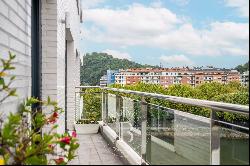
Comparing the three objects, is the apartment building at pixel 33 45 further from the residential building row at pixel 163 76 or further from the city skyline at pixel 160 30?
the residential building row at pixel 163 76

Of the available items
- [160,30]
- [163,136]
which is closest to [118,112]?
[163,136]

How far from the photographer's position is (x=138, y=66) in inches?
5007

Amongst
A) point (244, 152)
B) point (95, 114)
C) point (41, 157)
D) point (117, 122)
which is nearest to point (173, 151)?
point (244, 152)

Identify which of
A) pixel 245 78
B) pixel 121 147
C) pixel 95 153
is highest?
pixel 245 78

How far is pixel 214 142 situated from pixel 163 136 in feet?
4.27

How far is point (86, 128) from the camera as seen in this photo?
362 inches

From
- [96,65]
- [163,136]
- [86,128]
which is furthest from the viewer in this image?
[96,65]

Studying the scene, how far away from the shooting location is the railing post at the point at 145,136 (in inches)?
179

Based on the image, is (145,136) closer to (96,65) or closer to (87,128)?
(87,128)

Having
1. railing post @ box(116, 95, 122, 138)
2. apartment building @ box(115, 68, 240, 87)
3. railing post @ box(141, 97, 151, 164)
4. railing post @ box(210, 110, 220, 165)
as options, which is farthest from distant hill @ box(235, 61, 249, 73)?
apartment building @ box(115, 68, 240, 87)

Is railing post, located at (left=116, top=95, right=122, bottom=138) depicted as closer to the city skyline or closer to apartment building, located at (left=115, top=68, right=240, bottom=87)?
the city skyline

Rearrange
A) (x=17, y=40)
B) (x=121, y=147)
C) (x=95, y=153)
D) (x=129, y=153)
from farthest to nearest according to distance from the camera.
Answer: (x=95, y=153) < (x=121, y=147) < (x=129, y=153) < (x=17, y=40)

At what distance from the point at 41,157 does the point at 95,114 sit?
7.94 metres

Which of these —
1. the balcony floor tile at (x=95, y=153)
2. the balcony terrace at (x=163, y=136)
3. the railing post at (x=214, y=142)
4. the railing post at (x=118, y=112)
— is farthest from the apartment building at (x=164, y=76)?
the railing post at (x=214, y=142)
